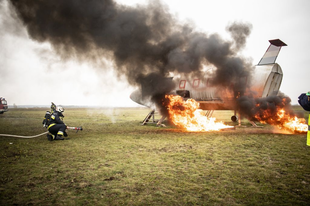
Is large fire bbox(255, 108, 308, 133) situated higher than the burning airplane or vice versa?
the burning airplane

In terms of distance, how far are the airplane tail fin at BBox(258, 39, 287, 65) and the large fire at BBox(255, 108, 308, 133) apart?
13.7 feet

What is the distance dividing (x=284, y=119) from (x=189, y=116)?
22.5 feet

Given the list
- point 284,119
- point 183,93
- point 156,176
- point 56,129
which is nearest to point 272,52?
point 284,119

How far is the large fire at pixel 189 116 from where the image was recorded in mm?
15906

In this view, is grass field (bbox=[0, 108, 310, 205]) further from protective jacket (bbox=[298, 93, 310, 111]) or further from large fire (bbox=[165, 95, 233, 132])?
large fire (bbox=[165, 95, 233, 132])

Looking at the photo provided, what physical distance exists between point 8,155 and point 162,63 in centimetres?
1189

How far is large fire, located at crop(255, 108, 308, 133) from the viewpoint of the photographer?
14027mm

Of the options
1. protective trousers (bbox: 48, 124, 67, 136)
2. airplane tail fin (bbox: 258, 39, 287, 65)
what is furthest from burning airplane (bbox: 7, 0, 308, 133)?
protective trousers (bbox: 48, 124, 67, 136)

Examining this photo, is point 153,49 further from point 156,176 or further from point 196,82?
point 156,176

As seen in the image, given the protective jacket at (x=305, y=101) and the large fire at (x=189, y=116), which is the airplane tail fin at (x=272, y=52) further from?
the protective jacket at (x=305, y=101)

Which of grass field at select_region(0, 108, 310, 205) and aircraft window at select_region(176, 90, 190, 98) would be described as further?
aircraft window at select_region(176, 90, 190, 98)

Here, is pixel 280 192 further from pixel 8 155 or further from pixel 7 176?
pixel 8 155

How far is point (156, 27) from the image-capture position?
1592 centimetres

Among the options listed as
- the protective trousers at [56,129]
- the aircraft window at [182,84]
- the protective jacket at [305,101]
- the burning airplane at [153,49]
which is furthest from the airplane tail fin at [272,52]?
the protective trousers at [56,129]
